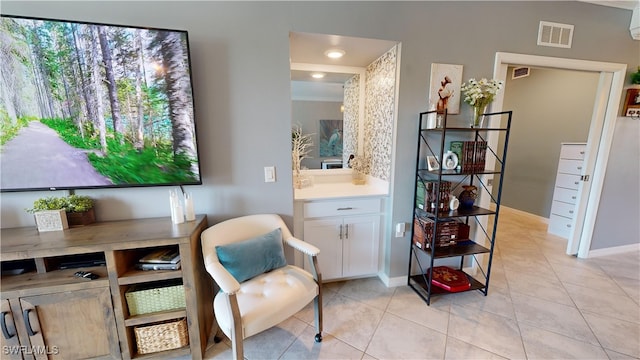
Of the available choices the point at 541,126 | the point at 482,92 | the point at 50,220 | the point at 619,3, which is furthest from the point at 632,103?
the point at 50,220

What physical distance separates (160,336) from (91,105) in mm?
1519

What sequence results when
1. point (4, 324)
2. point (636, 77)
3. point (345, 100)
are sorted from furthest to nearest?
point (345, 100) → point (636, 77) → point (4, 324)

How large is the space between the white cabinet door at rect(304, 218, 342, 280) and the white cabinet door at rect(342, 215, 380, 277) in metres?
0.07

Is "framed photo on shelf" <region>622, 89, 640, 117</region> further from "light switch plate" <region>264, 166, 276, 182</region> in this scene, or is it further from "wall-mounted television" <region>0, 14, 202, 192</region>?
"wall-mounted television" <region>0, 14, 202, 192</region>

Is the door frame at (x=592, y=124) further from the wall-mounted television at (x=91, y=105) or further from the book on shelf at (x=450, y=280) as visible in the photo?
the wall-mounted television at (x=91, y=105)

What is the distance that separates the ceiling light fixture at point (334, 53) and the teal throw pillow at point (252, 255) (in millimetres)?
1630

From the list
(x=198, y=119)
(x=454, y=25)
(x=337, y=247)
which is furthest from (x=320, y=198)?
(x=454, y=25)

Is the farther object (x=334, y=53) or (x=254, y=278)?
(x=334, y=53)

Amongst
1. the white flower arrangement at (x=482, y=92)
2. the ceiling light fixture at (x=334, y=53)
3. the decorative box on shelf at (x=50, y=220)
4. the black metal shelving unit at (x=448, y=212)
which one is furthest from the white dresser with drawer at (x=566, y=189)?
the decorative box on shelf at (x=50, y=220)

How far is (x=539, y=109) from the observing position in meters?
3.94

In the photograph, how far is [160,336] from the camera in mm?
1455

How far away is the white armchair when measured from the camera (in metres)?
1.24

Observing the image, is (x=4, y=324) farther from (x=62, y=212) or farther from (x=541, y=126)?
(x=541, y=126)

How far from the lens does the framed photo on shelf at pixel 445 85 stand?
200 cm
